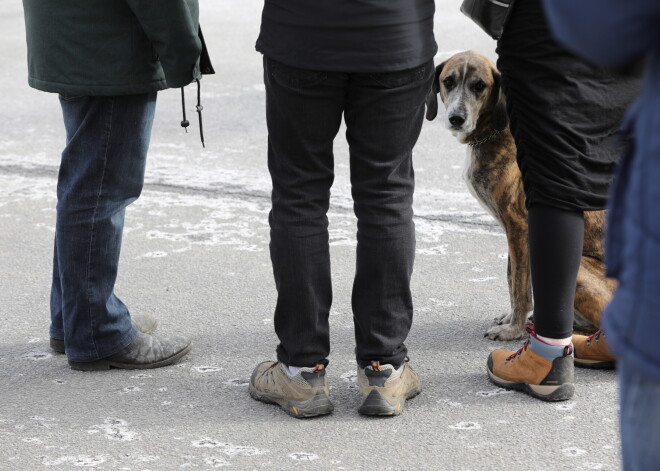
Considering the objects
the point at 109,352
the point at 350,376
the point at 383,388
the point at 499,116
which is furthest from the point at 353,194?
the point at 109,352

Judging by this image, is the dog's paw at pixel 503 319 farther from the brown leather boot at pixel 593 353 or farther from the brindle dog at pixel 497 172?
the brown leather boot at pixel 593 353

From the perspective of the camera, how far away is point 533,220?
296 centimetres

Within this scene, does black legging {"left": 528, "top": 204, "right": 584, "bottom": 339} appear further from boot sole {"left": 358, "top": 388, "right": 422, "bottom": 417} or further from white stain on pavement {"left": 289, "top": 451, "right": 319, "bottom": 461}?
white stain on pavement {"left": 289, "top": 451, "right": 319, "bottom": 461}

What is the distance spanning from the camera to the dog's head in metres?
3.63

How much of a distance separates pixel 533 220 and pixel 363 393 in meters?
0.73

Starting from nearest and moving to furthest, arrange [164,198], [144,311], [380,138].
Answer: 1. [380,138]
2. [144,311]
3. [164,198]

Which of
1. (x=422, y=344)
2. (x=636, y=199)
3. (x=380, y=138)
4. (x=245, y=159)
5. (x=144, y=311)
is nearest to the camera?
(x=636, y=199)

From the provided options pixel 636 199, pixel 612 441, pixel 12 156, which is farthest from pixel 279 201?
pixel 12 156

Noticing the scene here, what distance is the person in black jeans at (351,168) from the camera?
270 centimetres

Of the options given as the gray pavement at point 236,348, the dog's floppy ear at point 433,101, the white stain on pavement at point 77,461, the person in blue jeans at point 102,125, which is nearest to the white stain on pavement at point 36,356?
the gray pavement at point 236,348

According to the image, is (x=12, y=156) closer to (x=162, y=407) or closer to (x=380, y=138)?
(x=162, y=407)

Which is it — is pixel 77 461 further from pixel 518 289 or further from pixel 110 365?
pixel 518 289

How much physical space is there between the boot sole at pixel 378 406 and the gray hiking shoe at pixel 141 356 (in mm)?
757

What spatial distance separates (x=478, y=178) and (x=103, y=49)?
1402 millimetres
